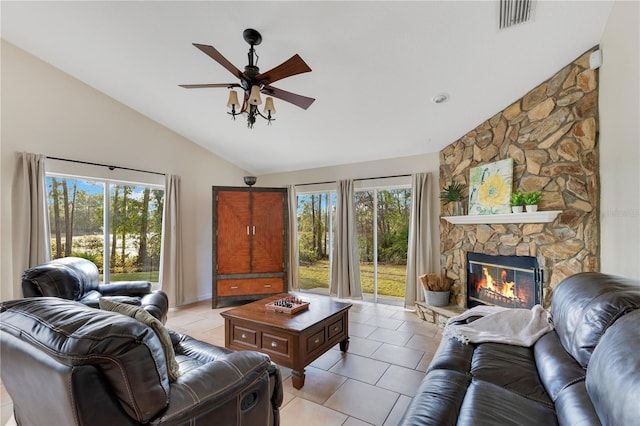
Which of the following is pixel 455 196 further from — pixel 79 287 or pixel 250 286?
pixel 79 287

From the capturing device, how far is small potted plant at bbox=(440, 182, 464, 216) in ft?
12.6

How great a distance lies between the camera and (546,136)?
9.71 ft

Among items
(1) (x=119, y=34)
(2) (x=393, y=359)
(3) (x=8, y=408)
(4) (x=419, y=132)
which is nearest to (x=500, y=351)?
(2) (x=393, y=359)

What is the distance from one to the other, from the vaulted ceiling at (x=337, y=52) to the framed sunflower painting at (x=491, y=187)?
611 millimetres

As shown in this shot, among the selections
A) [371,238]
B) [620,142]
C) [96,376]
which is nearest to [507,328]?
[620,142]

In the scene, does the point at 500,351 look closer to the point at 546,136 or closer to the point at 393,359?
the point at 393,359

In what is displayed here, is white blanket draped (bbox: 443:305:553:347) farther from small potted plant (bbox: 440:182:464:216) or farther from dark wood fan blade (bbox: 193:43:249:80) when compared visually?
dark wood fan blade (bbox: 193:43:249:80)

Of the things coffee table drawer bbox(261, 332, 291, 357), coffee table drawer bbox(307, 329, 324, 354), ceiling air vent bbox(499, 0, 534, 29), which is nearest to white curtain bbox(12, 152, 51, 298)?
coffee table drawer bbox(261, 332, 291, 357)

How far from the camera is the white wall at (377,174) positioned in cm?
426

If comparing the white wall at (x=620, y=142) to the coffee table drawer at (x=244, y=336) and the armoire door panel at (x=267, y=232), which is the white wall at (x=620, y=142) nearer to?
the coffee table drawer at (x=244, y=336)

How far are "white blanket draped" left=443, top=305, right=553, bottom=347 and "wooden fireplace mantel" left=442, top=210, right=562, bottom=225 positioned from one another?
1.15 metres

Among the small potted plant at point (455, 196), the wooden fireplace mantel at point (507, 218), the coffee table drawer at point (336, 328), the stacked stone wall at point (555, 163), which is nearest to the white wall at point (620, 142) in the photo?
the stacked stone wall at point (555, 163)

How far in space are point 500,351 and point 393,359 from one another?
125 centimetres

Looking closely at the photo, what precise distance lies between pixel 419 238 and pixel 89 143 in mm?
4606
